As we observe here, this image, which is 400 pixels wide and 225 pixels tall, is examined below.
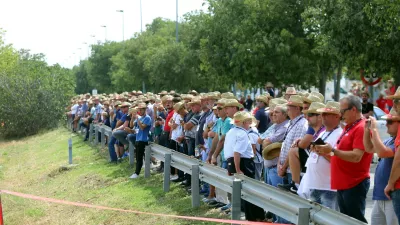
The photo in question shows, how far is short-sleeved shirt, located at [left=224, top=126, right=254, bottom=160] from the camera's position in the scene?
11.0 metres

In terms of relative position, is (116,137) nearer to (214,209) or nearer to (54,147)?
(214,209)

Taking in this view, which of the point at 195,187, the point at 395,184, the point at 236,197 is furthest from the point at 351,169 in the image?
the point at 195,187

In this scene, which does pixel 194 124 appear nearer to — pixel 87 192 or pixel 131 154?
pixel 87 192

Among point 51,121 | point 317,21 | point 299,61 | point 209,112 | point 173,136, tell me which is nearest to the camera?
point 209,112

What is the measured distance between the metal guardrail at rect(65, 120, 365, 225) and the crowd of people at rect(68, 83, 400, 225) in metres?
0.22

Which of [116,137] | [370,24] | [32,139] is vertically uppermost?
[370,24]

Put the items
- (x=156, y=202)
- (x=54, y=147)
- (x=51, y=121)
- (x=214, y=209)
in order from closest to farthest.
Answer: (x=214, y=209) < (x=156, y=202) < (x=54, y=147) < (x=51, y=121)

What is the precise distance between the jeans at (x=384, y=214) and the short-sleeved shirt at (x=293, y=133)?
1.85 metres

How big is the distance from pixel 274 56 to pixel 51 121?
16755 millimetres

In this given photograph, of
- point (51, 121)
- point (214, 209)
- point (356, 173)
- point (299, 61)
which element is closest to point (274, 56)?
point (299, 61)

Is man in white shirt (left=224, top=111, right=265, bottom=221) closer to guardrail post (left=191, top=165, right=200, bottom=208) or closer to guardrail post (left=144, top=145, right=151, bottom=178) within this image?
guardrail post (left=191, top=165, right=200, bottom=208)

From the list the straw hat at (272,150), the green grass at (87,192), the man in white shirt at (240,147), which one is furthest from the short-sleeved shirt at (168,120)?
the straw hat at (272,150)

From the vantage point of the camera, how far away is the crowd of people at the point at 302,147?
739 cm

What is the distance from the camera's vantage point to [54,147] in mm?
32281
